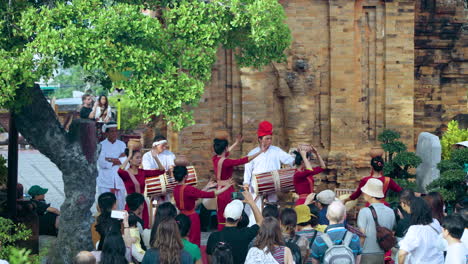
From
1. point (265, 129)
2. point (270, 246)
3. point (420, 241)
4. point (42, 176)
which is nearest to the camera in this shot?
point (270, 246)

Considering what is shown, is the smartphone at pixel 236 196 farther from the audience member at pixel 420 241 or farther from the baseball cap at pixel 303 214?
the audience member at pixel 420 241

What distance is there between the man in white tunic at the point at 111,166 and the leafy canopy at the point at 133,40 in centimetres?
281

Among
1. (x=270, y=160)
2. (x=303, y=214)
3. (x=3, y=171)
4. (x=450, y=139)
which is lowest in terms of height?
(x=303, y=214)

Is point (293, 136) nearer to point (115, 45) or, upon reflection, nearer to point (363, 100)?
point (363, 100)

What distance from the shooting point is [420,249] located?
31.3ft

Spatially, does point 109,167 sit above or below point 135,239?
above

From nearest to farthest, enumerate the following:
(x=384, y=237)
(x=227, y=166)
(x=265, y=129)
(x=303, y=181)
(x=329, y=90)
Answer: (x=384, y=237) → (x=303, y=181) → (x=227, y=166) → (x=265, y=129) → (x=329, y=90)

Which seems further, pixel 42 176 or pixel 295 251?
pixel 42 176

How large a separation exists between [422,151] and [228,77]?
4037 millimetres

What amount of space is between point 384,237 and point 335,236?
1.45 metres

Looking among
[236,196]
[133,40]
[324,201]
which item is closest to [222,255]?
[324,201]

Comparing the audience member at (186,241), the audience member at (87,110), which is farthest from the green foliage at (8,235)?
the audience member at (87,110)

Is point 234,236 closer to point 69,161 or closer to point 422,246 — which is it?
point 422,246

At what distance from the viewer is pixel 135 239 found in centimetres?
1012
